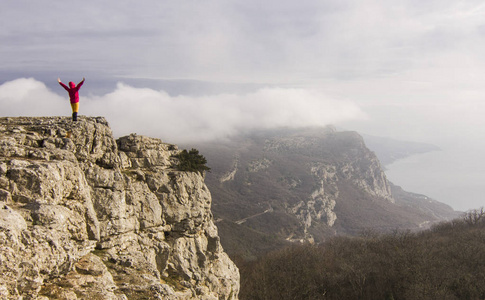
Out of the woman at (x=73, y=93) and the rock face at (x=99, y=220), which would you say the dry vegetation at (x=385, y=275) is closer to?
the rock face at (x=99, y=220)

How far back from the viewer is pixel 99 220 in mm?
16125

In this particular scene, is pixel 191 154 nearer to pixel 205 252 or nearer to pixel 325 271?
pixel 205 252

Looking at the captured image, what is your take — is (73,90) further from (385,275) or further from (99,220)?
(385,275)

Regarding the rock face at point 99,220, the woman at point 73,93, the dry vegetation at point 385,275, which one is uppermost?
the woman at point 73,93

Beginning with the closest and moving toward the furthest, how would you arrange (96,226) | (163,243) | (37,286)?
(37,286) → (96,226) → (163,243)

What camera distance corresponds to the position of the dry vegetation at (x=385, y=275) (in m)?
35.8

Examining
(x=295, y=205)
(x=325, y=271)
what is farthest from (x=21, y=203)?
(x=295, y=205)

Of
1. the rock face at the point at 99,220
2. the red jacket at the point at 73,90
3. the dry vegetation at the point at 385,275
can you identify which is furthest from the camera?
the dry vegetation at the point at 385,275

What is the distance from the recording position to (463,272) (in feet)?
126

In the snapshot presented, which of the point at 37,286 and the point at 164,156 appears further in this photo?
the point at 164,156

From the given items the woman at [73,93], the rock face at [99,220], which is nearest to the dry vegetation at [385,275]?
the rock face at [99,220]

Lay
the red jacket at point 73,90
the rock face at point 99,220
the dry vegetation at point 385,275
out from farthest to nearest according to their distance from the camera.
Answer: the dry vegetation at point 385,275 < the red jacket at point 73,90 < the rock face at point 99,220

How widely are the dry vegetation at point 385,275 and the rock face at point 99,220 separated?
22.0 m

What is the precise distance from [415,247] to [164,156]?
147ft
